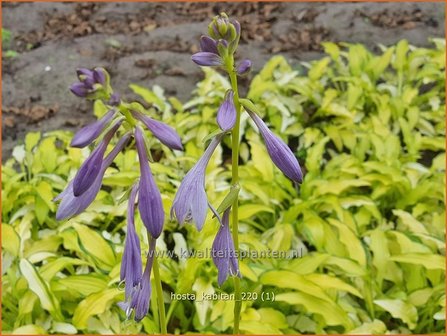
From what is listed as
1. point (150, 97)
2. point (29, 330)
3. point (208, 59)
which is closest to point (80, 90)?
point (208, 59)

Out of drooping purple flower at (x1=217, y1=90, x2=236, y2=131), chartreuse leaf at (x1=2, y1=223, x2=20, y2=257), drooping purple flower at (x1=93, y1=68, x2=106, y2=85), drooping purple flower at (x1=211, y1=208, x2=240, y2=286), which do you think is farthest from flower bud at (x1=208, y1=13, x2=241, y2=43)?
chartreuse leaf at (x1=2, y1=223, x2=20, y2=257)

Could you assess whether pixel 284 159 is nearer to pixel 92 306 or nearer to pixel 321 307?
pixel 321 307

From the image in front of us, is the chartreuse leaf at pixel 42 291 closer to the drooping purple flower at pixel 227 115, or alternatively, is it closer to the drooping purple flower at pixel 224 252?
the drooping purple flower at pixel 224 252

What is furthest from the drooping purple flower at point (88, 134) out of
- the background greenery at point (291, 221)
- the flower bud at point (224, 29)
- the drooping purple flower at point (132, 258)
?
the background greenery at point (291, 221)

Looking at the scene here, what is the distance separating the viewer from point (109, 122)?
1332mm

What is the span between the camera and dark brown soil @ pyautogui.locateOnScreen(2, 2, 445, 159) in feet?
15.1

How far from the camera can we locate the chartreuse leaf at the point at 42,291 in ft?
8.05

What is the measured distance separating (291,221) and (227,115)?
1823 millimetres

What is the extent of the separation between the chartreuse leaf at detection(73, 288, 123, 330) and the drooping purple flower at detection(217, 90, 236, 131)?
4.29 feet

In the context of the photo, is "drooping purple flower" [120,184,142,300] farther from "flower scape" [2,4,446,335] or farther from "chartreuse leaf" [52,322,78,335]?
"chartreuse leaf" [52,322,78,335]

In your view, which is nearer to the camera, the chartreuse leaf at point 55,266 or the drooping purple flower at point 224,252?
the drooping purple flower at point 224,252

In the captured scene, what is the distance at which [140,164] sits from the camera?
135 centimetres

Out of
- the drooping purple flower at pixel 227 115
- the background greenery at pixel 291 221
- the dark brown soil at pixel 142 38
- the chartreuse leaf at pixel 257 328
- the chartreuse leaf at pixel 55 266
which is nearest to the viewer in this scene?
the drooping purple flower at pixel 227 115

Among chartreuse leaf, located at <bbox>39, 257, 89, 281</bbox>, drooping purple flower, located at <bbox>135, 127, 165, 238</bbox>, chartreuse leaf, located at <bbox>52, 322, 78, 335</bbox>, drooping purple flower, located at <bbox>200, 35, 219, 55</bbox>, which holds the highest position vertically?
drooping purple flower, located at <bbox>200, 35, 219, 55</bbox>
